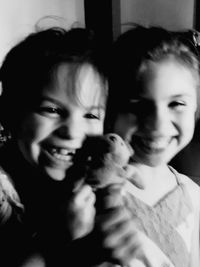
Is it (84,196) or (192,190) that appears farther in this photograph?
(192,190)

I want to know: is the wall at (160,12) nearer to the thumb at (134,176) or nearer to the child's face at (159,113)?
the child's face at (159,113)

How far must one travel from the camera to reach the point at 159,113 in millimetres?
752

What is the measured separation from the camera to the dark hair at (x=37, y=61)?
0.70 m

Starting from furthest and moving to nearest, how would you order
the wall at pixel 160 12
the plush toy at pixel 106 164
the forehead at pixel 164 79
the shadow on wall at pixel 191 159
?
the wall at pixel 160 12 → the shadow on wall at pixel 191 159 → the forehead at pixel 164 79 → the plush toy at pixel 106 164

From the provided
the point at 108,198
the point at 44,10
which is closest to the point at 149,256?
the point at 108,198

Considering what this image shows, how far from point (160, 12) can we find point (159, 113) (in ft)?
4.37

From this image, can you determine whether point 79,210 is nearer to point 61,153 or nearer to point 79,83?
point 61,153

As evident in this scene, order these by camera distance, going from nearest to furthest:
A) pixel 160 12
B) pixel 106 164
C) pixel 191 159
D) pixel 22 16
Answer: pixel 106 164, pixel 191 159, pixel 22 16, pixel 160 12

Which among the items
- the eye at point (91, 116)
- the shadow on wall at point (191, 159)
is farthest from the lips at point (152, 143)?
the shadow on wall at point (191, 159)

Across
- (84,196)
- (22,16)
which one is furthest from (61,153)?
(22,16)

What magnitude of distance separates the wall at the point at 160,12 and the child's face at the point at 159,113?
3.83ft

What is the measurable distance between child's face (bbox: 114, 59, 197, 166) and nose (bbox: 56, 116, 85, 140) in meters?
0.13

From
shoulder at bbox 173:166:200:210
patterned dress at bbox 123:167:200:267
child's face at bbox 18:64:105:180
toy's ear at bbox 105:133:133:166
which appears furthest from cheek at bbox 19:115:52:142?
shoulder at bbox 173:166:200:210

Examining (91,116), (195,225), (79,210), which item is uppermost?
(91,116)
